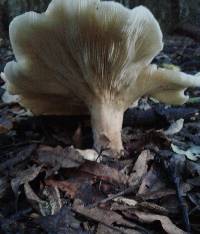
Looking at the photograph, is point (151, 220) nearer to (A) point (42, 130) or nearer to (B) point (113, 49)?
(B) point (113, 49)

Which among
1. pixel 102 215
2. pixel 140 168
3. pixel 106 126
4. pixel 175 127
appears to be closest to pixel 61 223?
pixel 102 215

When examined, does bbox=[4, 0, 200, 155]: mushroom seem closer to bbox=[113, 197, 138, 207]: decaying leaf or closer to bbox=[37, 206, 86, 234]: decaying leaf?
bbox=[113, 197, 138, 207]: decaying leaf

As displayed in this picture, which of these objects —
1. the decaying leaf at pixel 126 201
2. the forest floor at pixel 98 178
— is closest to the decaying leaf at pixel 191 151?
the forest floor at pixel 98 178

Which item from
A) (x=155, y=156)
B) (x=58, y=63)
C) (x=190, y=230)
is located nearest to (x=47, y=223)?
(x=190, y=230)

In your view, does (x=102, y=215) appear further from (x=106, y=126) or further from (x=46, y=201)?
(x=106, y=126)

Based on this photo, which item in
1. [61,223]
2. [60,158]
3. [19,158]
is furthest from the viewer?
[19,158]

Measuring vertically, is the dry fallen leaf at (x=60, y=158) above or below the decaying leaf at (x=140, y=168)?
above

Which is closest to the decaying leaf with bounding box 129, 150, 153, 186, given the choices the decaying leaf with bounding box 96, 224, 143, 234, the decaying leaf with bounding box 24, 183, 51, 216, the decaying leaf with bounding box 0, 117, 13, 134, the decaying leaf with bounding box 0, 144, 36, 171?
the decaying leaf with bounding box 96, 224, 143, 234

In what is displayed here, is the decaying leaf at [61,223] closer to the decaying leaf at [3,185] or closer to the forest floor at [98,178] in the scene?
the forest floor at [98,178]
